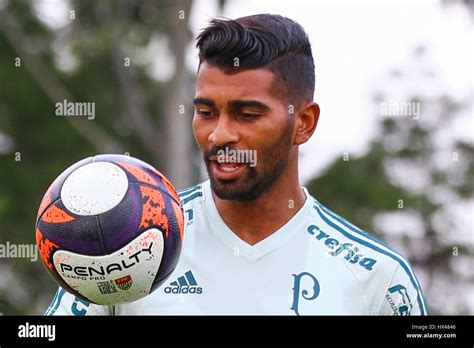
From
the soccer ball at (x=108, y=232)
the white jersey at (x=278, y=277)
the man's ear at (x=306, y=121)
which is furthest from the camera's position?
the man's ear at (x=306, y=121)

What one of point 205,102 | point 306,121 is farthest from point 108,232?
point 306,121

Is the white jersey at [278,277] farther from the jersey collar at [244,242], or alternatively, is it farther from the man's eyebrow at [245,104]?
the man's eyebrow at [245,104]

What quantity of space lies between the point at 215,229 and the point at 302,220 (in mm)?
550

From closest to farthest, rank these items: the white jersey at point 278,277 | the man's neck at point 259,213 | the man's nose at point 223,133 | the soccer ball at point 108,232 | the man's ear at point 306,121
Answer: the soccer ball at point 108,232 < the man's nose at point 223,133 < the white jersey at point 278,277 < the man's neck at point 259,213 < the man's ear at point 306,121

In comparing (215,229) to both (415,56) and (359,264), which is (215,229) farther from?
(415,56)

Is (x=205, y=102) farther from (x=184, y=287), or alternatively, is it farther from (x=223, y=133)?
(x=184, y=287)

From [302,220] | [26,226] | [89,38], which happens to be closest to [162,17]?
[89,38]

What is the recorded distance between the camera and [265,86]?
6.17m

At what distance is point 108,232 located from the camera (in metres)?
5.48

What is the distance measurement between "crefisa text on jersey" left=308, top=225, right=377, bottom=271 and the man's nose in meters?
0.94

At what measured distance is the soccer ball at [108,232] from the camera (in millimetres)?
5488

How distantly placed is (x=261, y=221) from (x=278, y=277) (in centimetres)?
37

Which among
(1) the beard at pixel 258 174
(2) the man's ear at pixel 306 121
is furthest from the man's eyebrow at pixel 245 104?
(2) the man's ear at pixel 306 121
